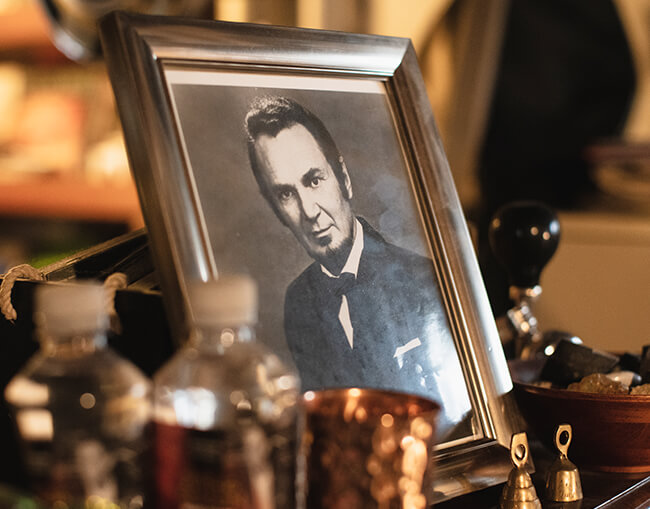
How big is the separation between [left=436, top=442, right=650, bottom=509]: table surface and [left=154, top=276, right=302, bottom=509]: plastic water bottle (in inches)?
7.8

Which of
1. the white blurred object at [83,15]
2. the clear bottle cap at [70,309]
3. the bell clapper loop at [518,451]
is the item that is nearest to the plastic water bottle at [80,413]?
the clear bottle cap at [70,309]

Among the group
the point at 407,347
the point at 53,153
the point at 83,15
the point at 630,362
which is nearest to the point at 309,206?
the point at 407,347

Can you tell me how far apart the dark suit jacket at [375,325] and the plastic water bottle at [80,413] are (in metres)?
0.15

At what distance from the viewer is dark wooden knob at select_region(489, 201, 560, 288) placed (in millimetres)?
785

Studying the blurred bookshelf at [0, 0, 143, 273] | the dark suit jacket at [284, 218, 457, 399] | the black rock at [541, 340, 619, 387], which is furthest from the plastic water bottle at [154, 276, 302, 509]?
the blurred bookshelf at [0, 0, 143, 273]

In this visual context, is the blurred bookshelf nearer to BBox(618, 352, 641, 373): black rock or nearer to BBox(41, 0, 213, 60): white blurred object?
BBox(41, 0, 213, 60): white blurred object

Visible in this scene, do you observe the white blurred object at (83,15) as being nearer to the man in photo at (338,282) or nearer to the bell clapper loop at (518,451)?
the man in photo at (338,282)

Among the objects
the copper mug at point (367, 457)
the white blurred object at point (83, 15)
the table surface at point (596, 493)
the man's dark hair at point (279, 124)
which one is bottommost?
the table surface at point (596, 493)

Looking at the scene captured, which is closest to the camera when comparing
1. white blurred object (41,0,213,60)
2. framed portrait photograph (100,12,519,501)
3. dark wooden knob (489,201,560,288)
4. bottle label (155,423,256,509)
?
bottle label (155,423,256,509)

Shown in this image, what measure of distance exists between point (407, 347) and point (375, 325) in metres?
0.03

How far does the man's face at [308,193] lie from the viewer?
57cm

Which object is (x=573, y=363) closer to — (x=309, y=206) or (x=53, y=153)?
(x=309, y=206)

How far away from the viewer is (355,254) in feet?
1.95

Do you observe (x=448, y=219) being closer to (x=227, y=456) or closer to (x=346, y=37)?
(x=346, y=37)
